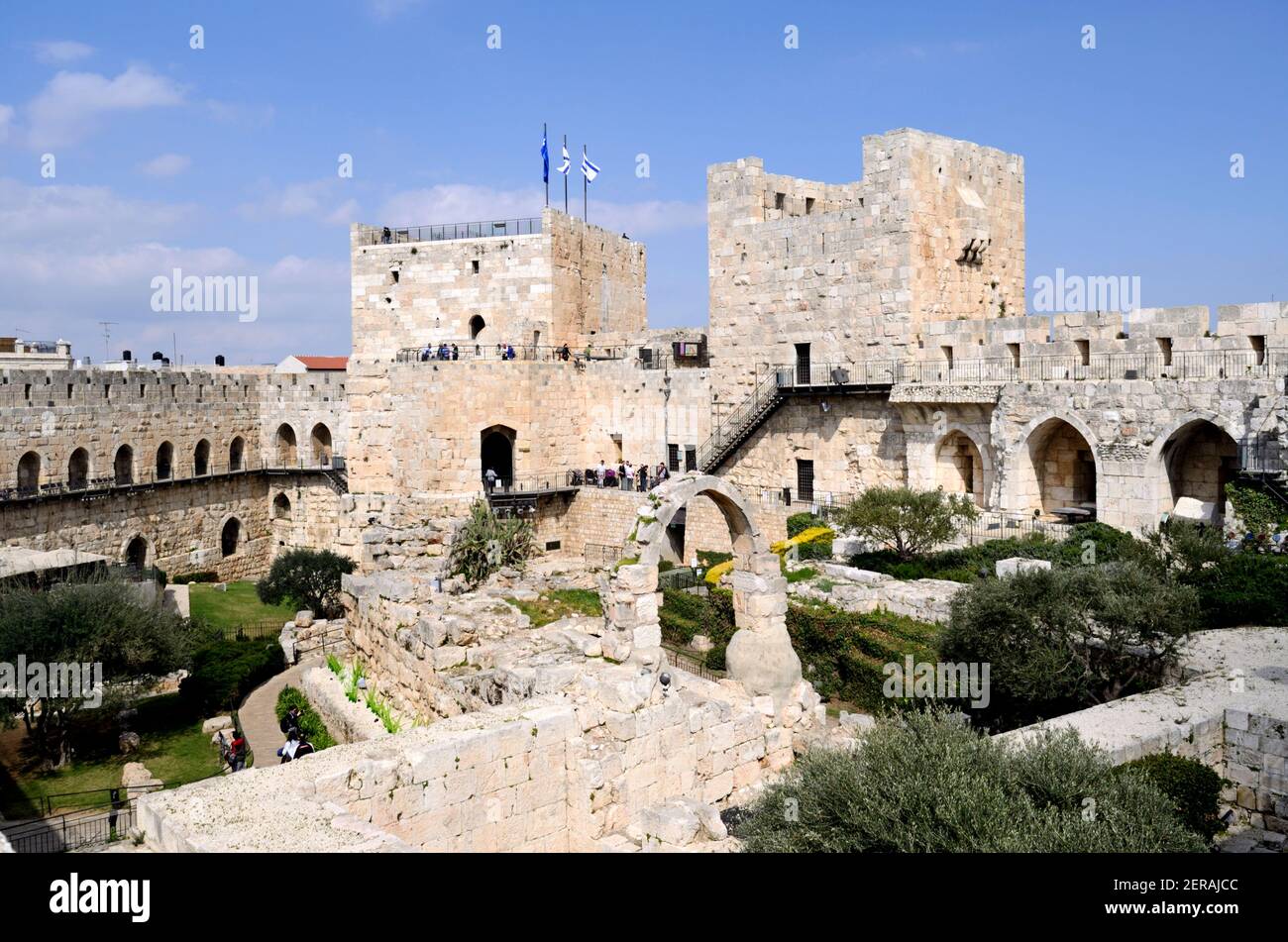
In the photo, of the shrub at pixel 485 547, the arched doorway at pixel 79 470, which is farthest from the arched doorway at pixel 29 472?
the shrub at pixel 485 547

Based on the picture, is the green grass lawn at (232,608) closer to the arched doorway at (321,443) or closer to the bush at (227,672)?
the bush at (227,672)

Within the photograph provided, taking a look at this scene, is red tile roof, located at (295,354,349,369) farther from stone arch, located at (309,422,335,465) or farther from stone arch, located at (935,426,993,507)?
stone arch, located at (935,426,993,507)

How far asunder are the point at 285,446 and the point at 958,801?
3653cm

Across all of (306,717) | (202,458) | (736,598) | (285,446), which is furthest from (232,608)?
(736,598)

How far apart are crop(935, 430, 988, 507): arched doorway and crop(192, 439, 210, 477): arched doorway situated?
2546 centimetres

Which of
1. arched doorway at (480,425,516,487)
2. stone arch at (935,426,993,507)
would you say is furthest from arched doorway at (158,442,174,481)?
stone arch at (935,426,993,507)

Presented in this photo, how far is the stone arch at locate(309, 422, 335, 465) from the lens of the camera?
39594 mm

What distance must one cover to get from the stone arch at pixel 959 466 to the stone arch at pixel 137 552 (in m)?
24.3

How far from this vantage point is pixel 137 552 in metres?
33.8

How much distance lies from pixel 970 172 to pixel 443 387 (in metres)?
14.7

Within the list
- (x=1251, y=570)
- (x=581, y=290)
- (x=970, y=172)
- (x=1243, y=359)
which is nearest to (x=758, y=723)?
(x=1251, y=570)

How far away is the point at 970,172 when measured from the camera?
25.4 metres
